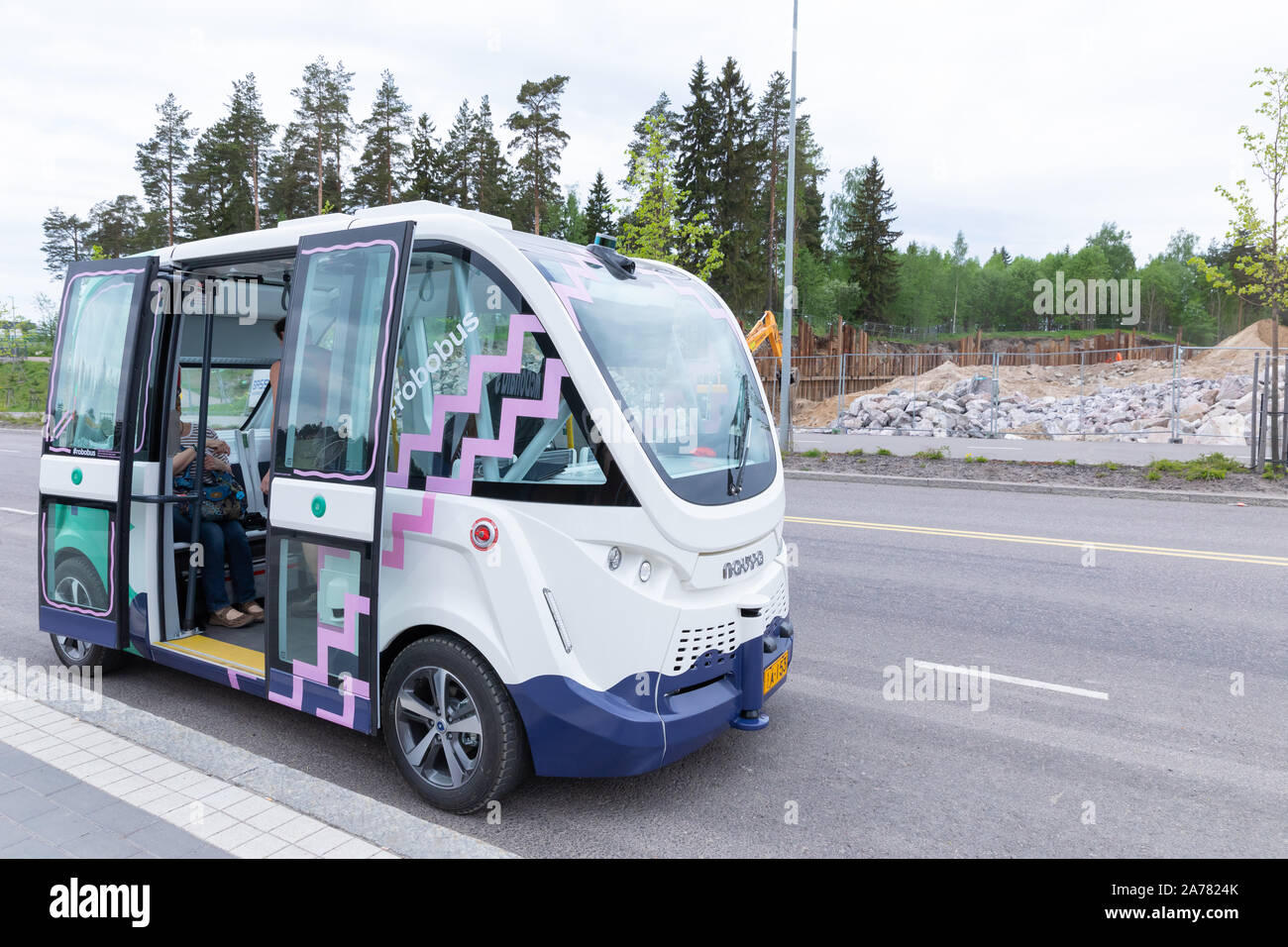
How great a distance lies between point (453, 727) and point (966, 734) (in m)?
2.71

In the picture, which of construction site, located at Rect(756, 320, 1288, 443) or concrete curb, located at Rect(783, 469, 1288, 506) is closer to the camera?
concrete curb, located at Rect(783, 469, 1288, 506)

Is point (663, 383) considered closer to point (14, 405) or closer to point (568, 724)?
point (568, 724)

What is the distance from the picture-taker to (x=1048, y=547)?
909 cm

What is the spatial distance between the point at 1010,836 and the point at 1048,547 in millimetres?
6224

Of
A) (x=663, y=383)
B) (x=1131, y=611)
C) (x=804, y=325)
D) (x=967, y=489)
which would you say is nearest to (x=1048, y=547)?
(x=1131, y=611)

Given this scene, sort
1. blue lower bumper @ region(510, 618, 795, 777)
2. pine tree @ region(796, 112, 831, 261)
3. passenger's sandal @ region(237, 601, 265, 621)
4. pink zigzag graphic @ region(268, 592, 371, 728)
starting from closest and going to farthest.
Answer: blue lower bumper @ region(510, 618, 795, 777) < pink zigzag graphic @ region(268, 592, 371, 728) < passenger's sandal @ region(237, 601, 265, 621) < pine tree @ region(796, 112, 831, 261)

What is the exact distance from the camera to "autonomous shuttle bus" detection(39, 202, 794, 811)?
11.4ft

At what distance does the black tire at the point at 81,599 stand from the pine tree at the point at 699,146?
46.1m

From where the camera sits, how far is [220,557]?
5.52 metres

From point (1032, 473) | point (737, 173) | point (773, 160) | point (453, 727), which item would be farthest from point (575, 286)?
point (773, 160)

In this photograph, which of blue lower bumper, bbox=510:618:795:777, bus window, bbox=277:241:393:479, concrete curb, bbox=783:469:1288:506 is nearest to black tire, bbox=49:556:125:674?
bus window, bbox=277:241:393:479

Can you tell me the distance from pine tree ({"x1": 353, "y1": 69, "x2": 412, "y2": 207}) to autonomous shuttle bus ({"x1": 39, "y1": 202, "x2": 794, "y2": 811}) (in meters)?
44.9

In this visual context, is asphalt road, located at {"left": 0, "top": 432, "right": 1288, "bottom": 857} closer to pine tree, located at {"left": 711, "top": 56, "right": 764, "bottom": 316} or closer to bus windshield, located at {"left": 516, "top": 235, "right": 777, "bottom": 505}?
bus windshield, located at {"left": 516, "top": 235, "right": 777, "bottom": 505}

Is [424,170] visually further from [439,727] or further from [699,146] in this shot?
[439,727]
